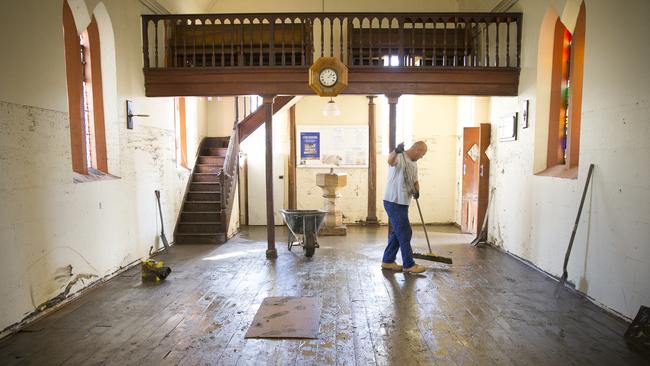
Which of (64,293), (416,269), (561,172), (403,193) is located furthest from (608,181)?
(64,293)

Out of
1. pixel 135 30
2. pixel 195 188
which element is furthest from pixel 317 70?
pixel 195 188

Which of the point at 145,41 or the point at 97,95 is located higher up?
the point at 145,41

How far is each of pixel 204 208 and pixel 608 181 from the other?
6.56 metres

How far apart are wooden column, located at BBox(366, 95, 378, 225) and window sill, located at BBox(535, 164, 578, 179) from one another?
13.9 ft

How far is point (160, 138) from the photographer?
285 inches

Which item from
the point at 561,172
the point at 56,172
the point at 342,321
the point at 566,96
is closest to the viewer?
the point at 342,321

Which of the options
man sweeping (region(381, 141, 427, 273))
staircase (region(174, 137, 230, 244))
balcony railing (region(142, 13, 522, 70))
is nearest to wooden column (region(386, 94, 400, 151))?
balcony railing (region(142, 13, 522, 70))

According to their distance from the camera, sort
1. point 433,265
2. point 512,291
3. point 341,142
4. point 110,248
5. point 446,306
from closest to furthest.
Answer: point 446,306
point 512,291
point 110,248
point 433,265
point 341,142

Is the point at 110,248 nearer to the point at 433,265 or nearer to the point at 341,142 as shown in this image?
the point at 433,265

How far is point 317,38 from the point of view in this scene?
8.88 m

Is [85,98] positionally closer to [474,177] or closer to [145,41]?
[145,41]

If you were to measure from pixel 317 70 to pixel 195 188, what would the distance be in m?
4.25

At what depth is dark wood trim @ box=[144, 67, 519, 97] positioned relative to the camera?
673 centimetres

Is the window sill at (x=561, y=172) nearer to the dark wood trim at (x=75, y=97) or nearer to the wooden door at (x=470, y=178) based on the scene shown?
the wooden door at (x=470, y=178)
